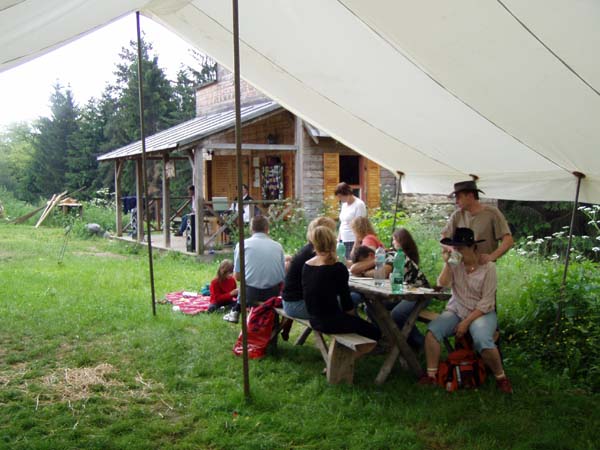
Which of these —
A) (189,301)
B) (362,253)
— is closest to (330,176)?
(189,301)

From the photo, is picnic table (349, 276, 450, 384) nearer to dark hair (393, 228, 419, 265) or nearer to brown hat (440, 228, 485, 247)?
brown hat (440, 228, 485, 247)

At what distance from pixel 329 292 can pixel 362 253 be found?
1406mm

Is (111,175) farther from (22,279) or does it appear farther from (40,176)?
(22,279)

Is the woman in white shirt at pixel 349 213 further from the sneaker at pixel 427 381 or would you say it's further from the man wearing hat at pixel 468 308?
the sneaker at pixel 427 381

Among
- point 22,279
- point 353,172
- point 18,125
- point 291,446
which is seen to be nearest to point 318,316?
point 291,446

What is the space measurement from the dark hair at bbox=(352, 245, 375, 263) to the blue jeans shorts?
1318mm

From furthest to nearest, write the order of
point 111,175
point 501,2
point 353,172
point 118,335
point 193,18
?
1. point 111,175
2. point 353,172
3. point 118,335
4. point 193,18
5. point 501,2

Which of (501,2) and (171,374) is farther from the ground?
(501,2)

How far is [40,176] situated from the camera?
36562 millimetres

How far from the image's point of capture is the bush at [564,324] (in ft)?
16.6

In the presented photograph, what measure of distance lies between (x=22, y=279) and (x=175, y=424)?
7.28 metres

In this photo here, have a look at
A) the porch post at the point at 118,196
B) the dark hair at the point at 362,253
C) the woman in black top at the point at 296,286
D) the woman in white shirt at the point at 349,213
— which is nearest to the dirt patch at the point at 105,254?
the porch post at the point at 118,196

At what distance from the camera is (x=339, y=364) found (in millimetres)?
4711

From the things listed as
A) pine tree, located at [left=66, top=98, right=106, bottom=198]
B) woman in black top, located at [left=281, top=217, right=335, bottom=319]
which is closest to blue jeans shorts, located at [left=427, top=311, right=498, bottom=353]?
woman in black top, located at [left=281, top=217, right=335, bottom=319]
